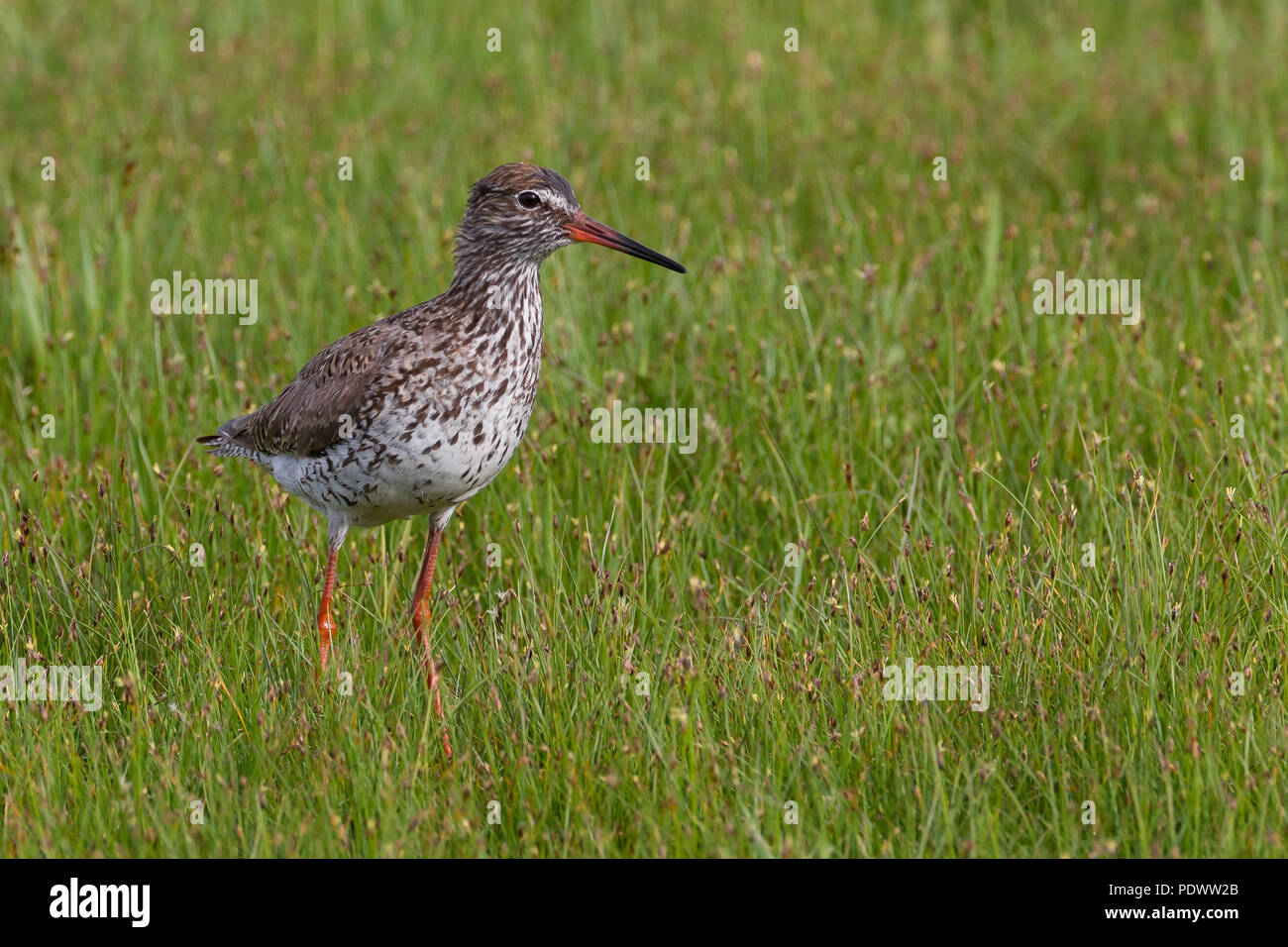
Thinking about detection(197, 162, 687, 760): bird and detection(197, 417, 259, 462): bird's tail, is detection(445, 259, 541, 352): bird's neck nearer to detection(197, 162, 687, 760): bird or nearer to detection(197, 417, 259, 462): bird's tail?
detection(197, 162, 687, 760): bird

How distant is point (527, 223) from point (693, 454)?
1.76m

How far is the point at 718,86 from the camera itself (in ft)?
38.3

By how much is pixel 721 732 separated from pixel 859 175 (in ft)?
18.5

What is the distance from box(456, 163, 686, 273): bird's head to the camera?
565cm

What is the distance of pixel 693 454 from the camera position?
704 centimetres

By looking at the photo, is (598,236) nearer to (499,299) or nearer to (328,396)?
(499,299)

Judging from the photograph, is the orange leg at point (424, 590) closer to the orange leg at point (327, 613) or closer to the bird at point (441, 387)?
the bird at point (441, 387)

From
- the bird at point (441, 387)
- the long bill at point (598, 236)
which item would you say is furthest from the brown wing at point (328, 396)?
the long bill at point (598, 236)

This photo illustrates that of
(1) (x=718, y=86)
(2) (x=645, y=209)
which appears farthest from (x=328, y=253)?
(1) (x=718, y=86)

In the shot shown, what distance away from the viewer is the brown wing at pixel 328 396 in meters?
5.52

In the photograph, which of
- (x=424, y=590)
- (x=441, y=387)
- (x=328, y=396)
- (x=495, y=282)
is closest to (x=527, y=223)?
(x=495, y=282)

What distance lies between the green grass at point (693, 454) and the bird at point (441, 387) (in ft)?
1.33

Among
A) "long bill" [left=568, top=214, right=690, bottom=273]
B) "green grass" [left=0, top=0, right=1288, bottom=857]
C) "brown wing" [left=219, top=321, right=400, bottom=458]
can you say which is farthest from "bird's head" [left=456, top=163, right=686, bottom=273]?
"green grass" [left=0, top=0, right=1288, bottom=857]

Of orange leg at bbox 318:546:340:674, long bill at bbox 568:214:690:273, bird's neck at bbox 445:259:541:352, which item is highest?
long bill at bbox 568:214:690:273
